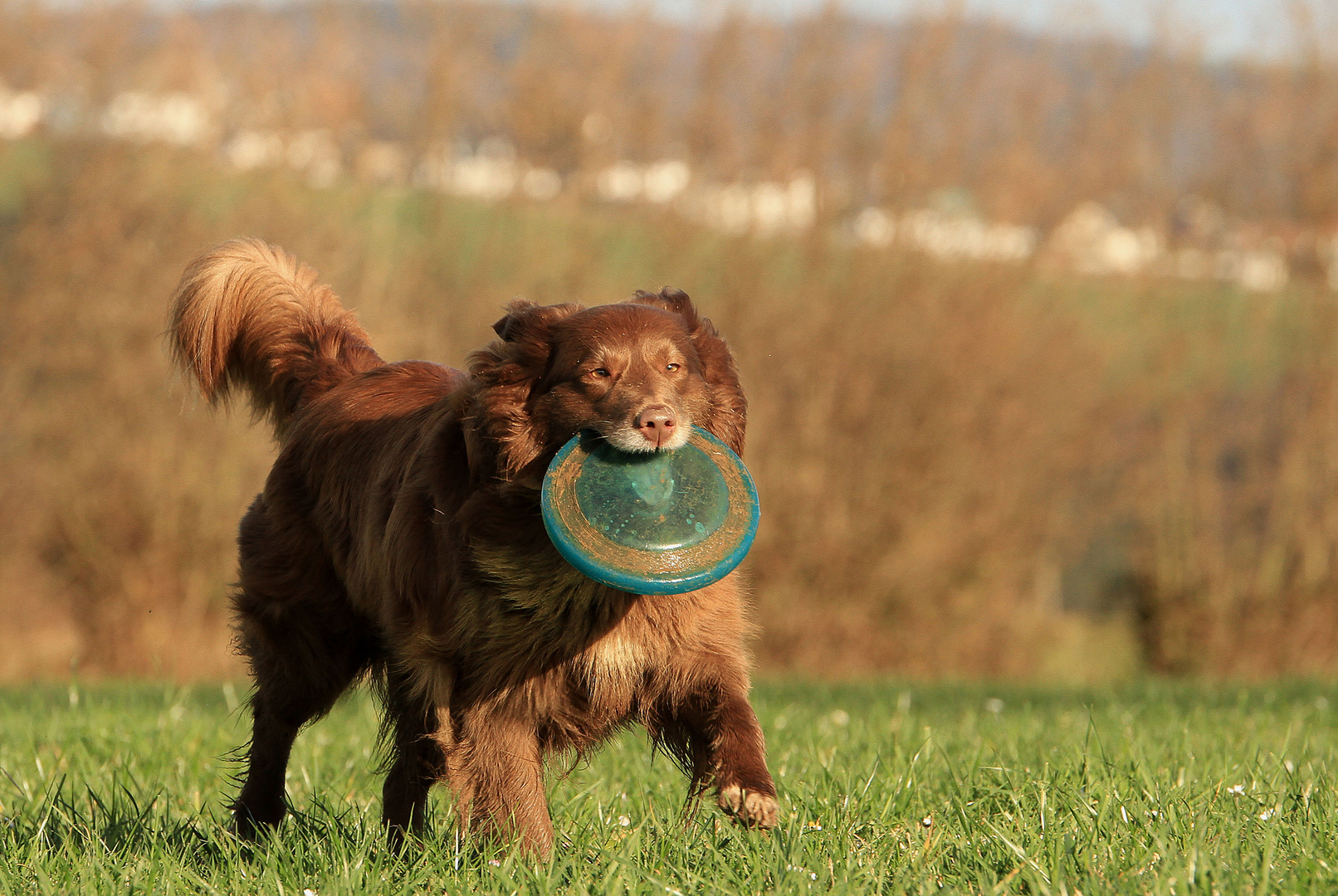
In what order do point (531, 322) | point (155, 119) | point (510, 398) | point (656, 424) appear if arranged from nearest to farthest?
point (656, 424) < point (510, 398) < point (531, 322) < point (155, 119)

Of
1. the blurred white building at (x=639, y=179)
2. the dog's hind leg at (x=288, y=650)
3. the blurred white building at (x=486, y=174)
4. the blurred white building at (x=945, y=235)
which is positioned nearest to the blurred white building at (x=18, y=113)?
the blurred white building at (x=486, y=174)

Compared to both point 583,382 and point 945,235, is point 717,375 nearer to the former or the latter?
point 583,382

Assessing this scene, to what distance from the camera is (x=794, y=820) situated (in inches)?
151

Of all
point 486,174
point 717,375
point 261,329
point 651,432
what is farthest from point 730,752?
point 486,174

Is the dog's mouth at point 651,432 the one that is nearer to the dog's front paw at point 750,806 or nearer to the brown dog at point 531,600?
the brown dog at point 531,600

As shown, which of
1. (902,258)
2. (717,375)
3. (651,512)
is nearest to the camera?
(651,512)

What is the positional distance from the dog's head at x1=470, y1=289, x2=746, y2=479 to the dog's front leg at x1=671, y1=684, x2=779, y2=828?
827mm

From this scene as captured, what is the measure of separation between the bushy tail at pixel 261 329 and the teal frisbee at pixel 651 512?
6.36 feet

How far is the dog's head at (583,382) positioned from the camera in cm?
388

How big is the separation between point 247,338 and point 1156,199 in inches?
599

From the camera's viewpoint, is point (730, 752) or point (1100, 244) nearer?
point (730, 752)

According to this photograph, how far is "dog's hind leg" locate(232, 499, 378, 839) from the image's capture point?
16.3ft

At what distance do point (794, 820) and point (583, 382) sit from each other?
4.58ft

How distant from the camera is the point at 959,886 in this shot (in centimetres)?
332
